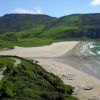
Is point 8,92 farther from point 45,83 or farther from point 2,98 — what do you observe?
point 45,83

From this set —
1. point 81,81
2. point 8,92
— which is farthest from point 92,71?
point 8,92

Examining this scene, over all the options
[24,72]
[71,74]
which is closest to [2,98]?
[24,72]

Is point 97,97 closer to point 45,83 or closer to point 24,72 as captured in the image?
point 45,83

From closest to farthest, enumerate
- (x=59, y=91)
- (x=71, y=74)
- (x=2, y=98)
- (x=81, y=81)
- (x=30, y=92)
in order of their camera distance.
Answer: (x=2, y=98) < (x=30, y=92) < (x=59, y=91) < (x=81, y=81) < (x=71, y=74)

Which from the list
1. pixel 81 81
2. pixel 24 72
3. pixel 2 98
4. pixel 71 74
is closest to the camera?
pixel 2 98

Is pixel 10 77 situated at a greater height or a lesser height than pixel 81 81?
greater

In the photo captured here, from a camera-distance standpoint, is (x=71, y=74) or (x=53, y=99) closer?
(x=53, y=99)
